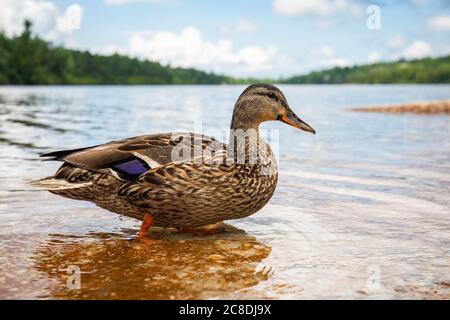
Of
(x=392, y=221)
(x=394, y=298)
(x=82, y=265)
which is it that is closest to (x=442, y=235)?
(x=392, y=221)

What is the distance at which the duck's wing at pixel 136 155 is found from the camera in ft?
16.2

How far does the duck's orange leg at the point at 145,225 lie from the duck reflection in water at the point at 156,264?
87 mm

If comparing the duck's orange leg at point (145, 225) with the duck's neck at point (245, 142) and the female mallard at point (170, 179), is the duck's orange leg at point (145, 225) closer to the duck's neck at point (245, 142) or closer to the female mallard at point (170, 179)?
the female mallard at point (170, 179)

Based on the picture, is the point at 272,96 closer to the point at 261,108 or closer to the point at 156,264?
the point at 261,108

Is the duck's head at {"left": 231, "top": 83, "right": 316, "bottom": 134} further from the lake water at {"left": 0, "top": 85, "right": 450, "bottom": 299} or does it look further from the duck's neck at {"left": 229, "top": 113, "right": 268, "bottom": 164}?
the lake water at {"left": 0, "top": 85, "right": 450, "bottom": 299}

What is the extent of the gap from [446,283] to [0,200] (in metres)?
5.14

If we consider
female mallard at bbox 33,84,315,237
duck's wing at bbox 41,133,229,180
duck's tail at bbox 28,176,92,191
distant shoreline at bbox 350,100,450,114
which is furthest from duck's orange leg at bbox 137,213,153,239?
distant shoreline at bbox 350,100,450,114

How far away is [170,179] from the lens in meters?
4.82

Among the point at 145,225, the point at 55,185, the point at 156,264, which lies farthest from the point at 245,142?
the point at 55,185

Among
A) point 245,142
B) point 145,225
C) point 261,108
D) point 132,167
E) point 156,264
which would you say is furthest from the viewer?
point 261,108

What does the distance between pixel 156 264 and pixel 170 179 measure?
2.75 ft

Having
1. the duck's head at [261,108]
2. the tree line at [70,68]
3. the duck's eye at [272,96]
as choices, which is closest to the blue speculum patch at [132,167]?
the duck's head at [261,108]

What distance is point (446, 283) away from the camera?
12.7ft

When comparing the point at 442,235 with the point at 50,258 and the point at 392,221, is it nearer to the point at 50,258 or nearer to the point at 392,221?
the point at 392,221
